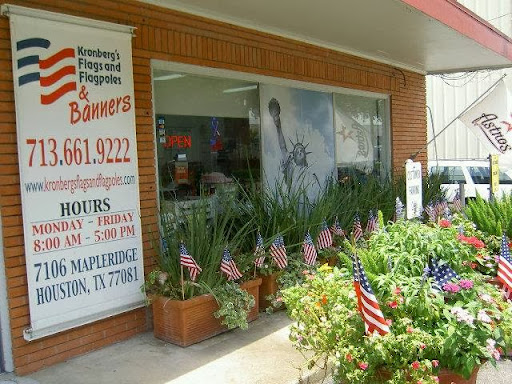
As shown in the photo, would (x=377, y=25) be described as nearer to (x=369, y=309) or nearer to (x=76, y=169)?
(x=76, y=169)

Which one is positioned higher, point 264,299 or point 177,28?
point 177,28

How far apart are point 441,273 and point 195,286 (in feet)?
7.81

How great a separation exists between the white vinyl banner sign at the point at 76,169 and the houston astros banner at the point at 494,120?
5634mm

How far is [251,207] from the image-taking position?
20.2 ft

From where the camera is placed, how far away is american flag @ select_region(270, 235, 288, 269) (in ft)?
18.4

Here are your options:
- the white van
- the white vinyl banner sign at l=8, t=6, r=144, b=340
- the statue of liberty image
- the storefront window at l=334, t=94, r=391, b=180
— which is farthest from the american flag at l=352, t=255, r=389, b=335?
the white van

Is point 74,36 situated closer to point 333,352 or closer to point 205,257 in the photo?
point 205,257

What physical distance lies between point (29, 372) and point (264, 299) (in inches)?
95.6

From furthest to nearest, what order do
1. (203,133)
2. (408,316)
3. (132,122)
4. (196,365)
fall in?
(203,133) < (132,122) < (196,365) < (408,316)

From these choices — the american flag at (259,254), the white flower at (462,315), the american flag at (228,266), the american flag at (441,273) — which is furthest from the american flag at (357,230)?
the white flower at (462,315)

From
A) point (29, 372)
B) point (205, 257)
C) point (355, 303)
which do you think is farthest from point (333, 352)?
point (29, 372)

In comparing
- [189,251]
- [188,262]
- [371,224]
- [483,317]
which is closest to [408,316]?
[483,317]

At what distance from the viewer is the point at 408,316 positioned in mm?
3031

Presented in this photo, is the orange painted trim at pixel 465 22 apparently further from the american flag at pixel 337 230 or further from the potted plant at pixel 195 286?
the potted plant at pixel 195 286
